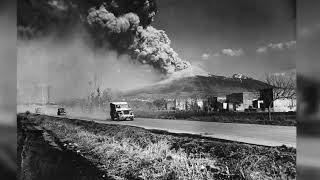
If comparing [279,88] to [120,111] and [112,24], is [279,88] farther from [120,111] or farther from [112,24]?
[112,24]

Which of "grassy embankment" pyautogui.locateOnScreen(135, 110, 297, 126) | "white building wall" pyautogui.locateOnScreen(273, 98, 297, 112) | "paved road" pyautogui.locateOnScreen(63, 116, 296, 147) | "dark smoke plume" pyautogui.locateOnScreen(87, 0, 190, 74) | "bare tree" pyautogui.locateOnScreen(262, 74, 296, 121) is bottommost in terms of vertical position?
"paved road" pyautogui.locateOnScreen(63, 116, 296, 147)

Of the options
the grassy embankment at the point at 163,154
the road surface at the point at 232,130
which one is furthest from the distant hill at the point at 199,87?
the grassy embankment at the point at 163,154

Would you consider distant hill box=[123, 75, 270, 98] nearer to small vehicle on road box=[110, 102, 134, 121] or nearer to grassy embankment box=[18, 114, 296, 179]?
Answer: small vehicle on road box=[110, 102, 134, 121]

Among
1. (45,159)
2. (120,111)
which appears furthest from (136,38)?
(45,159)

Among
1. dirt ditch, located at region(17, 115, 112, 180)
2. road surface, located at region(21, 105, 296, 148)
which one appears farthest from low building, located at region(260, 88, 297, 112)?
dirt ditch, located at region(17, 115, 112, 180)

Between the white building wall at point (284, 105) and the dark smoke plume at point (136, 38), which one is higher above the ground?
the dark smoke plume at point (136, 38)

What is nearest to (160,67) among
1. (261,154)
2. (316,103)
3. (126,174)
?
(126,174)

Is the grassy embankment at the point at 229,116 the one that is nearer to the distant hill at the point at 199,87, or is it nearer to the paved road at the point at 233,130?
the paved road at the point at 233,130
